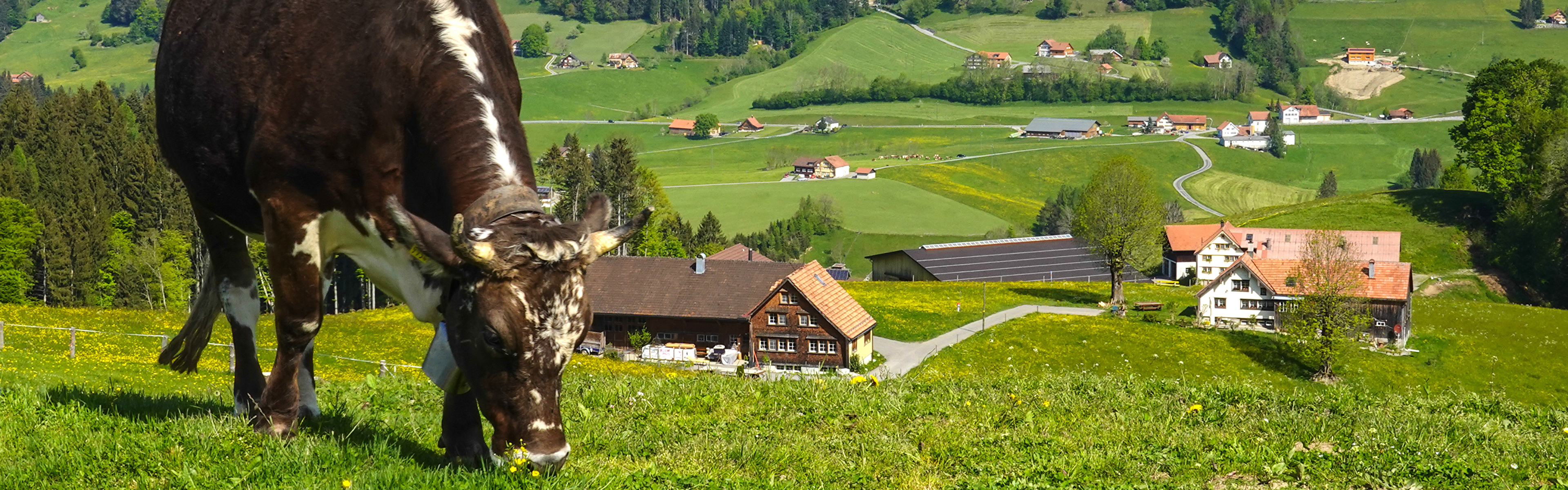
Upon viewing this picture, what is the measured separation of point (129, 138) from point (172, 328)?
251 ft

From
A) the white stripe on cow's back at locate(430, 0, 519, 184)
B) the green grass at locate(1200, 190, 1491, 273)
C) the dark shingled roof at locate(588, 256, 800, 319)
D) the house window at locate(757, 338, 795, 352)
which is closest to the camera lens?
the white stripe on cow's back at locate(430, 0, 519, 184)

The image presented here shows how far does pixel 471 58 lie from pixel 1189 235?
395 feet

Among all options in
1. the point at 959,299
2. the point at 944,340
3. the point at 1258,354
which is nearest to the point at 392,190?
the point at 944,340

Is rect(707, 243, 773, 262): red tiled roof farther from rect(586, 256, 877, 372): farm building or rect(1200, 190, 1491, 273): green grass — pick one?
rect(1200, 190, 1491, 273): green grass

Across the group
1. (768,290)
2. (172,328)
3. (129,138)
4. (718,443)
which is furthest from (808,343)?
(129,138)

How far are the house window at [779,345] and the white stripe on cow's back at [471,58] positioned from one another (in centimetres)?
6571

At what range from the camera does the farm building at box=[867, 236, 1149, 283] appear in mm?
112062

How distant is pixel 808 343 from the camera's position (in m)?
73.2

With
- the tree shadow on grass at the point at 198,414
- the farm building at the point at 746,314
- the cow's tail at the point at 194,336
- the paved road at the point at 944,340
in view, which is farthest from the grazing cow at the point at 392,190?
the farm building at the point at 746,314

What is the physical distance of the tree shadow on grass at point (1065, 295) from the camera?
90562mm

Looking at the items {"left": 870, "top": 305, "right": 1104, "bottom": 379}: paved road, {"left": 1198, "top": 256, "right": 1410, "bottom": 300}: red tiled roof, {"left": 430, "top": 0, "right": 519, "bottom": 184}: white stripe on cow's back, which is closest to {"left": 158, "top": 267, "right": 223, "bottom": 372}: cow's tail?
{"left": 430, "top": 0, "right": 519, "bottom": 184}: white stripe on cow's back

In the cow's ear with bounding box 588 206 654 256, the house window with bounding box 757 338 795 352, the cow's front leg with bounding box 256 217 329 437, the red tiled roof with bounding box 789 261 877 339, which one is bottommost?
the house window with bounding box 757 338 795 352

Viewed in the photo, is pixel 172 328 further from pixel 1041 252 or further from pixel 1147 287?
pixel 1041 252

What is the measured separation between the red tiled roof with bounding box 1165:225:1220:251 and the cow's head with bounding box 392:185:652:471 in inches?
4617
